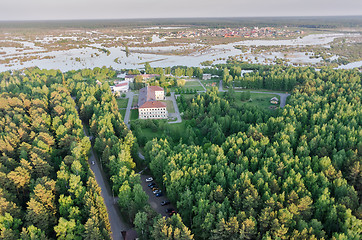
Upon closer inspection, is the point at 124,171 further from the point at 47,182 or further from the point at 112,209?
the point at 47,182

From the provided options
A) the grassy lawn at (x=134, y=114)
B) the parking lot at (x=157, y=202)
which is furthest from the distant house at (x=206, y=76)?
the parking lot at (x=157, y=202)

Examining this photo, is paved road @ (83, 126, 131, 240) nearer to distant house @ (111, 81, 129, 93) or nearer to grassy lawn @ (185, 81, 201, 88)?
distant house @ (111, 81, 129, 93)

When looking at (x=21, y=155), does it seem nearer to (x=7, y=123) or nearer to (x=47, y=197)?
(x=47, y=197)

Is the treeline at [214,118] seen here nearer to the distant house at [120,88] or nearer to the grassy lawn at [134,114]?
the grassy lawn at [134,114]

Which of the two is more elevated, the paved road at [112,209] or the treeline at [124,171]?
the treeline at [124,171]

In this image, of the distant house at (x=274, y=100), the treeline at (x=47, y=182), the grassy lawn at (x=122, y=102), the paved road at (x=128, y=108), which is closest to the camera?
the treeline at (x=47, y=182)

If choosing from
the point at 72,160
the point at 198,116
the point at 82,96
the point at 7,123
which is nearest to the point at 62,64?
the point at 82,96

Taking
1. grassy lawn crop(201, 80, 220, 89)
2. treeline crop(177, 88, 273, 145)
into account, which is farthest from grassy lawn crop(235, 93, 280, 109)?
grassy lawn crop(201, 80, 220, 89)
